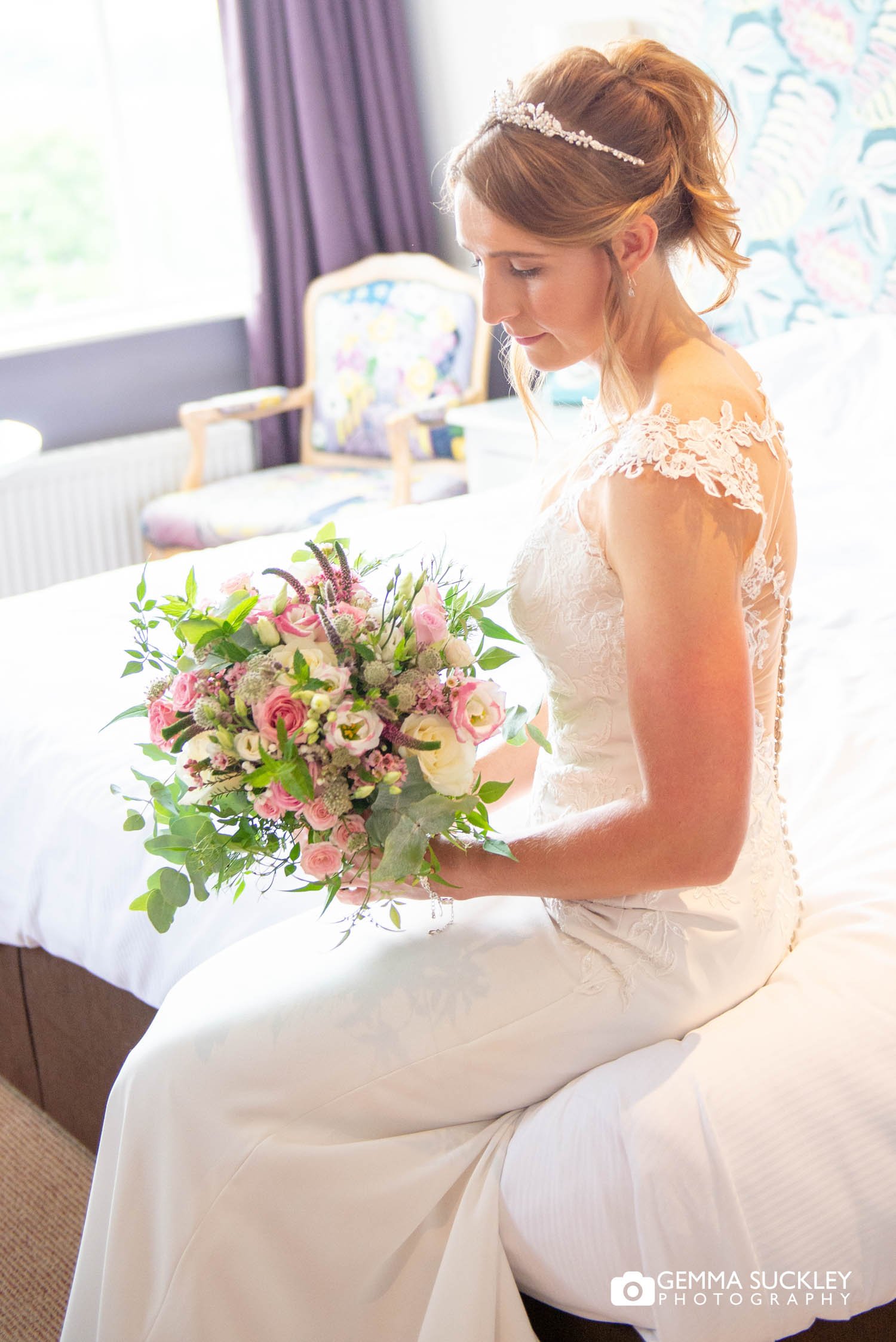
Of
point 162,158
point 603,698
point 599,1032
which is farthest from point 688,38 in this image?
point 599,1032

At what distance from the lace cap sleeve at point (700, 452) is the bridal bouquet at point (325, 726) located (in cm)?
20

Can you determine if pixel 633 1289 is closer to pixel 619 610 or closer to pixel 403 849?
pixel 403 849

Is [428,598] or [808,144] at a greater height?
[808,144]

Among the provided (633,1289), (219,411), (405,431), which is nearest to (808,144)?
(405,431)

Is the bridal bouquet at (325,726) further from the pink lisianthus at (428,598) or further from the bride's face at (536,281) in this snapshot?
the bride's face at (536,281)

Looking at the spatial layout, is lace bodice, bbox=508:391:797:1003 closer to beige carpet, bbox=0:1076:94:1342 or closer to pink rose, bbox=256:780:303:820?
pink rose, bbox=256:780:303:820

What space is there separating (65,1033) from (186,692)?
943mm

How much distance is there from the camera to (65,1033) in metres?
1.88

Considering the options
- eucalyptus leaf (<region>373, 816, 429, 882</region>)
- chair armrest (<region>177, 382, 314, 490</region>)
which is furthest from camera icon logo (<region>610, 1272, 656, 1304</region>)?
chair armrest (<region>177, 382, 314, 490</region>)

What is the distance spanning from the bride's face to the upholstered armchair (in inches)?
97.8

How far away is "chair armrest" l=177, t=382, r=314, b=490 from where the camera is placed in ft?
13.8

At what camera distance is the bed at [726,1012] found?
3.60ft

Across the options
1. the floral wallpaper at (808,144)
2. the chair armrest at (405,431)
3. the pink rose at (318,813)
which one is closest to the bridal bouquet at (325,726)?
the pink rose at (318,813)

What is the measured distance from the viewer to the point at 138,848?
1675 mm
